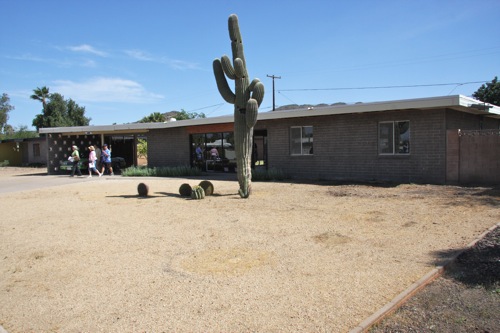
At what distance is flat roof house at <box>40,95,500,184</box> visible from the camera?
13.5m

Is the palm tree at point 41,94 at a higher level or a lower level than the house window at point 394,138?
higher

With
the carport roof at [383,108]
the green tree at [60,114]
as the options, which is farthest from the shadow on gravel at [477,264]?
the green tree at [60,114]

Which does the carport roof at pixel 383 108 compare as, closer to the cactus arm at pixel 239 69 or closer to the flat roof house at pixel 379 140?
the flat roof house at pixel 379 140

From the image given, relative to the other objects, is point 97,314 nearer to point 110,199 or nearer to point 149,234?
point 149,234

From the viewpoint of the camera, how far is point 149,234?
7332mm

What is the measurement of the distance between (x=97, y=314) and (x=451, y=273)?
4.01 meters

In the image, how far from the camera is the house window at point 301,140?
684 inches

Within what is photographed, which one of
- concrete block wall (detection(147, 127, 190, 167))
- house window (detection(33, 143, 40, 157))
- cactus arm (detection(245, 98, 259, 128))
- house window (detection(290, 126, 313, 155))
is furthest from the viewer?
house window (detection(33, 143, 40, 157))

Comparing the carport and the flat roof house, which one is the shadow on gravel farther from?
the carport

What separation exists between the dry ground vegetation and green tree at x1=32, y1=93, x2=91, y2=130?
5041 cm

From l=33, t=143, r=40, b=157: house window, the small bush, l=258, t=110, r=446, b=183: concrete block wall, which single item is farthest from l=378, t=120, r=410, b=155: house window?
l=33, t=143, r=40, b=157: house window

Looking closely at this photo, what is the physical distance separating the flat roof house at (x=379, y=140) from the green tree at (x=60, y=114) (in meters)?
32.9

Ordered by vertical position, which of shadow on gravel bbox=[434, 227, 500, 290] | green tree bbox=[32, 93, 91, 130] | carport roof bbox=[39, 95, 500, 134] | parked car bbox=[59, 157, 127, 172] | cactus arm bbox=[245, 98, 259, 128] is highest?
green tree bbox=[32, 93, 91, 130]

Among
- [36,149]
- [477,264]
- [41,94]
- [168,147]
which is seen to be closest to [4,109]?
[41,94]
